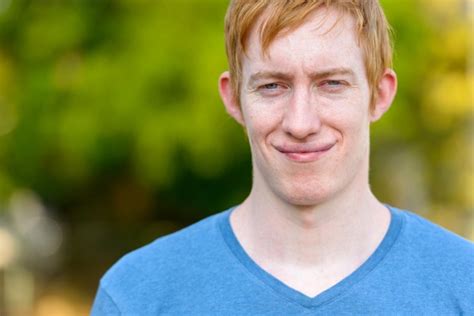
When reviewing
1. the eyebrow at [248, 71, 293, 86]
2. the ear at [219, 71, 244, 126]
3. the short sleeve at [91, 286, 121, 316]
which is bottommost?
the short sleeve at [91, 286, 121, 316]

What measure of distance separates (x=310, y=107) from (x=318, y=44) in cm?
17

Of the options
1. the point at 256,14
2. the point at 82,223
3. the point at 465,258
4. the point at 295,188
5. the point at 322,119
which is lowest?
the point at 82,223

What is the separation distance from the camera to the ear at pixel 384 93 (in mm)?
2963

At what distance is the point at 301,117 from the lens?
8.95 feet

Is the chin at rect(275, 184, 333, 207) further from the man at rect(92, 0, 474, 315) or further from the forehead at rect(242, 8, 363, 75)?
the forehead at rect(242, 8, 363, 75)

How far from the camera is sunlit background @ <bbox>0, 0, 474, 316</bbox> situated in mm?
8711

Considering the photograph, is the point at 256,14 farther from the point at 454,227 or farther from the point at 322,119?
the point at 454,227

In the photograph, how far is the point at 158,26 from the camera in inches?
345

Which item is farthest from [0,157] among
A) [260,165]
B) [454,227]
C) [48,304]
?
[260,165]

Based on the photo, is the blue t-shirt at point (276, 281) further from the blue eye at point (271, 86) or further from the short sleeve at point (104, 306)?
the blue eye at point (271, 86)

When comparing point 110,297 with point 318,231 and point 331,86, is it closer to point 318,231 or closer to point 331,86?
point 318,231

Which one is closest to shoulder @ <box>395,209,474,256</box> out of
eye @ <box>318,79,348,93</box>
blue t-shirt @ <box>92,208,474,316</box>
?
blue t-shirt @ <box>92,208,474,316</box>

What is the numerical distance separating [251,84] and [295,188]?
313 mm

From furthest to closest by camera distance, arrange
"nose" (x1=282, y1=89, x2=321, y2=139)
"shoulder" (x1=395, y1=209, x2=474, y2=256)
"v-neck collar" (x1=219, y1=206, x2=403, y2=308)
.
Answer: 1. "shoulder" (x1=395, y1=209, x2=474, y2=256)
2. "v-neck collar" (x1=219, y1=206, x2=403, y2=308)
3. "nose" (x1=282, y1=89, x2=321, y2=139)
